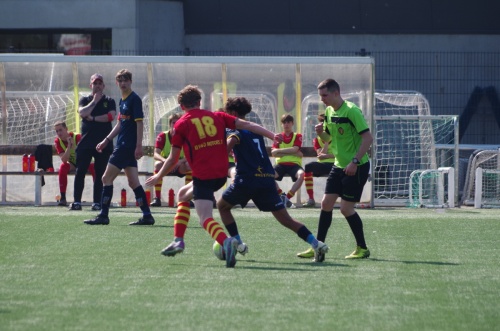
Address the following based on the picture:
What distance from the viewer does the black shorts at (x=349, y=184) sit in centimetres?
991

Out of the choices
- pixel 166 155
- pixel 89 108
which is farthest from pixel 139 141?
pixel 166 155

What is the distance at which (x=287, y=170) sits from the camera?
59.8ft

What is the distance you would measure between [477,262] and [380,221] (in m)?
5.22

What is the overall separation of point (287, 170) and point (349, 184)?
27.3ft

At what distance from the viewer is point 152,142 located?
19344 millimetres

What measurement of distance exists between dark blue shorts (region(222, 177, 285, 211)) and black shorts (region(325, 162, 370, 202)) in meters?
0.76

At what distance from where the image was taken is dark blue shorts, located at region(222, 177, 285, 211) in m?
9.44

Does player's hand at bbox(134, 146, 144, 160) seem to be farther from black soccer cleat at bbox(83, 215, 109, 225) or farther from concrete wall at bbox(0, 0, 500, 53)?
concrete wall at bbox(0, 0, 500, 53)

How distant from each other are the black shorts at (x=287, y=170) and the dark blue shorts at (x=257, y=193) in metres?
8.65

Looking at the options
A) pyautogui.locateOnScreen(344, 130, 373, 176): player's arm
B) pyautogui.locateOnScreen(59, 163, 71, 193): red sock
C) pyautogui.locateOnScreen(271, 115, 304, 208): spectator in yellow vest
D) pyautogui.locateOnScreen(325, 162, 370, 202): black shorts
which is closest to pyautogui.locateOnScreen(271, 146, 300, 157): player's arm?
pyautogui.locateOnScreen(271, 115, 304, 208): spectator in yellow vest

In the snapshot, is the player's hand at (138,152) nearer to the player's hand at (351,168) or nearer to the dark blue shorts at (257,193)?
the dark blue shorts at (257,193)

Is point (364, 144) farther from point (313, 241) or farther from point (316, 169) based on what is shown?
point (316, 169)

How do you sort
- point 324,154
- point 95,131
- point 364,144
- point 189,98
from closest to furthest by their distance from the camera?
point 189,98
point 364,144
point 95,131
point 324,154

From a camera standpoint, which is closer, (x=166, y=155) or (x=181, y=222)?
(x=181, y=222)
